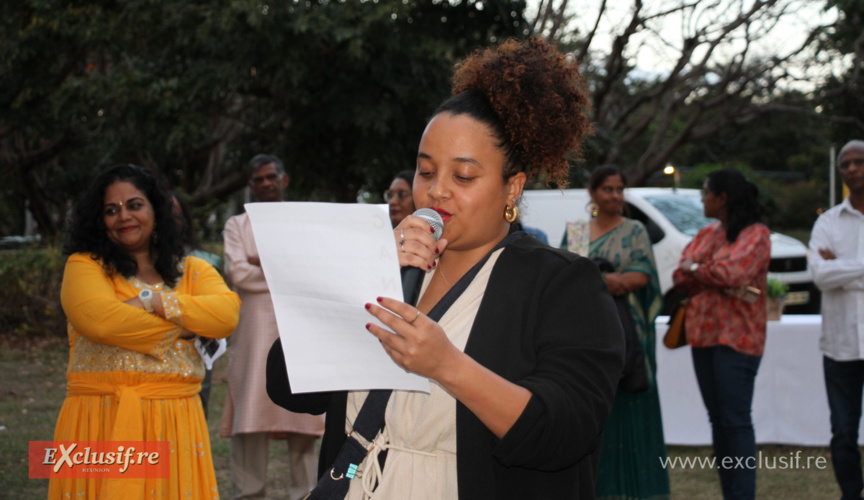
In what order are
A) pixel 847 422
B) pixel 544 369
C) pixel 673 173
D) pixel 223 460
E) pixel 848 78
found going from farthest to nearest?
pixel 848 78 → pixel 673 173 → pixel 223 460 → pixel 847 422 → pixel 544 369

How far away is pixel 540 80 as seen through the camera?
196 cm

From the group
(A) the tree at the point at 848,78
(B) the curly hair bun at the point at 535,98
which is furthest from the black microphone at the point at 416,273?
(A) the tree at the point at 848,78

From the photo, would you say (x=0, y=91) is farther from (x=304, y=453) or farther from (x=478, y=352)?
(x=478, y=352)

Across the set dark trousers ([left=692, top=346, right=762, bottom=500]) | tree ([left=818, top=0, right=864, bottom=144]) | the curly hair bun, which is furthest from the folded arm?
tree ([left=818, top=0, right=864, bottom=144])

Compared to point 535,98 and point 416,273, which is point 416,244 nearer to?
point 416,273

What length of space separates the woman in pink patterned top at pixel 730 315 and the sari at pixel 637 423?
0.34 meters

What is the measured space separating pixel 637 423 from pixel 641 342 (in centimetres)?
50

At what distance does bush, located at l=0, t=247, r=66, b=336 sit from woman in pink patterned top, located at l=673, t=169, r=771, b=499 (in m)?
9.25

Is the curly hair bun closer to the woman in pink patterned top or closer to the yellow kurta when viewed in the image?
the yellow kurta

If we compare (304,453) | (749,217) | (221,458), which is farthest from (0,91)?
(749,217)

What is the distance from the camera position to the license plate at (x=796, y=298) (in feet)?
33.8

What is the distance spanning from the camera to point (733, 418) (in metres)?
4.75

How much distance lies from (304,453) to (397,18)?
7163 mm

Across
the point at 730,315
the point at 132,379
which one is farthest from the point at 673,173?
the point at 132,379
